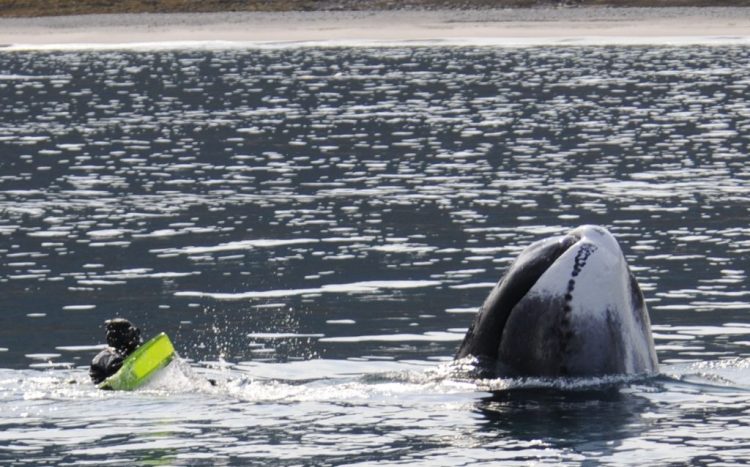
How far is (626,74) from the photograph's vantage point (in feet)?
230

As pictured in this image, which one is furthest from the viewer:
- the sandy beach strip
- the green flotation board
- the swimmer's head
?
the sandy beach strip

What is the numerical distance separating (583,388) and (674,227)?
16.2m

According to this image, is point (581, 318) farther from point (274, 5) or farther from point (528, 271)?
point (274, 5)

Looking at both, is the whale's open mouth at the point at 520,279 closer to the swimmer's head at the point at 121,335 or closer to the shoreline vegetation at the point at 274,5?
the swimmer's head at the point at 121,335

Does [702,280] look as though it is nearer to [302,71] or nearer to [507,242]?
[507,242]

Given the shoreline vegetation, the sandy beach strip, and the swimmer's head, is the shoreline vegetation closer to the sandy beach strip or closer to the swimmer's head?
the sandy beach strip

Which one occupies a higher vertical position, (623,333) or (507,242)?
(623,333)

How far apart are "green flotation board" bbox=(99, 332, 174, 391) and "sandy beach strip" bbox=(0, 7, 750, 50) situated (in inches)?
2908

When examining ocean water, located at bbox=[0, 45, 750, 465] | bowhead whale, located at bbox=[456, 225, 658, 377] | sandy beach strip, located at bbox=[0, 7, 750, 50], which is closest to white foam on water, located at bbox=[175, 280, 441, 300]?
ocean water, located at bbox=[0, 45, 750, 465]

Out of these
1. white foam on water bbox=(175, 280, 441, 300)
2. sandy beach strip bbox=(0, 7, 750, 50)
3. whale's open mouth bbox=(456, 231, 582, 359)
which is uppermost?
whale's open mouth bbox=(456, 231, 582, 359)

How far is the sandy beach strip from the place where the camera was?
94812 mm

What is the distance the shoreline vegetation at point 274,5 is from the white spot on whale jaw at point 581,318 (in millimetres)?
89292

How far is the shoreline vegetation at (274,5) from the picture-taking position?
104 meters

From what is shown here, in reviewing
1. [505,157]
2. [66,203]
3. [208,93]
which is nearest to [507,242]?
[66,203]
